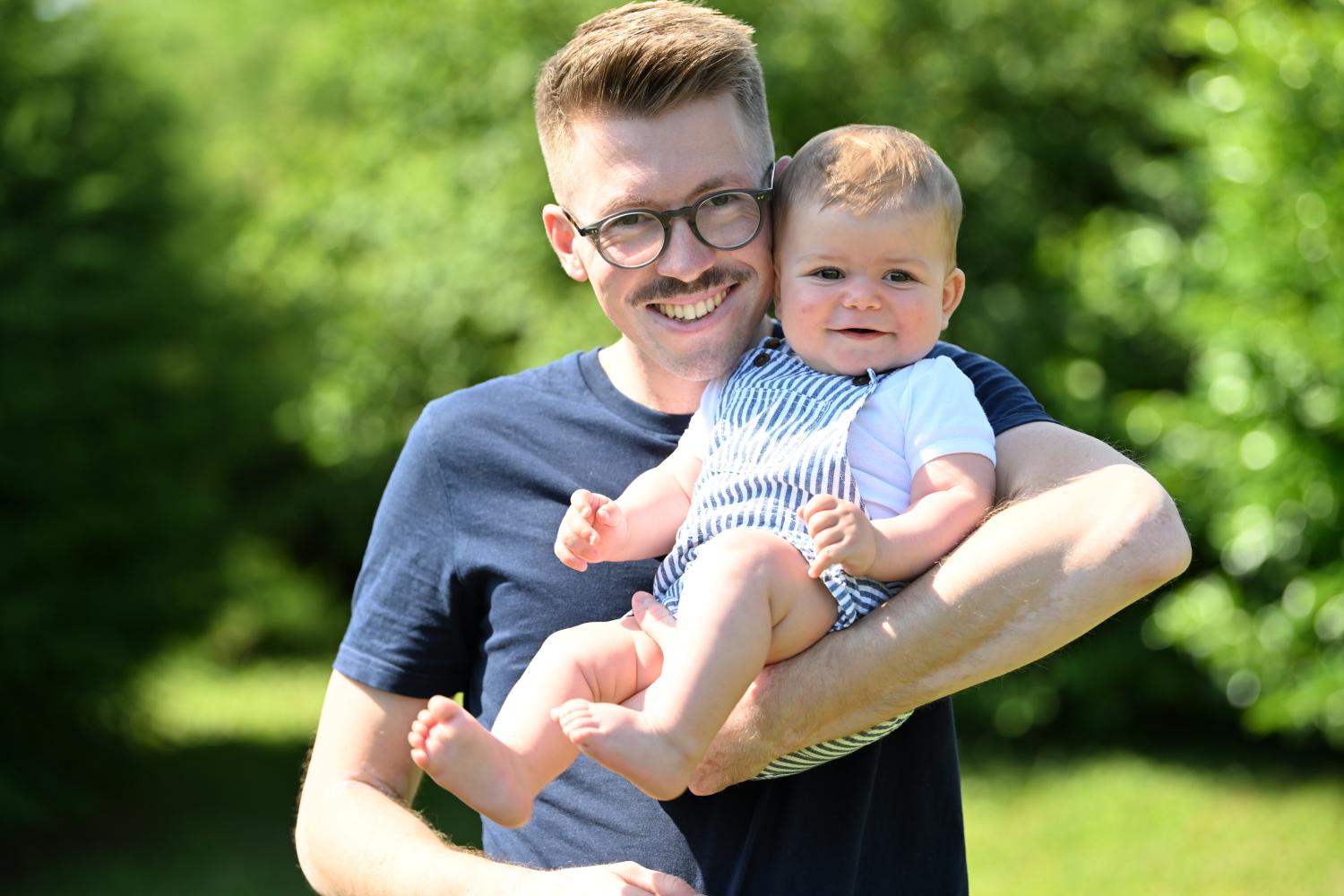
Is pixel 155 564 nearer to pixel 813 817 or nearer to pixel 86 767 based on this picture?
pixel 86 767

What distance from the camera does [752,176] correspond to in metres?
2.44

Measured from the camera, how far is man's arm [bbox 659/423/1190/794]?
6.84ft

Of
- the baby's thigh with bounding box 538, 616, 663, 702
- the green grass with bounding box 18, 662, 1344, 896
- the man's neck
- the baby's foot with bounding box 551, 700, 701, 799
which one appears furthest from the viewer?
the green grass with bounding box 18, 662, 1344, 896

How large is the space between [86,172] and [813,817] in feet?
23.4

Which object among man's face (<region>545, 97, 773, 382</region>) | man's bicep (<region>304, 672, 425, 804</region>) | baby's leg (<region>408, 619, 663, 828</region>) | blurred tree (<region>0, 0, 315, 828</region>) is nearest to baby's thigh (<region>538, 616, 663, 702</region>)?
baby's leg (<region>408, 619, 663, 828</region>)

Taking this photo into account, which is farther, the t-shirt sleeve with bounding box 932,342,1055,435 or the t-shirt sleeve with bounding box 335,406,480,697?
the t-shirt sleeve with bounding box 335,406,480,697

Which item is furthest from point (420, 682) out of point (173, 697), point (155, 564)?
point (173, 697)

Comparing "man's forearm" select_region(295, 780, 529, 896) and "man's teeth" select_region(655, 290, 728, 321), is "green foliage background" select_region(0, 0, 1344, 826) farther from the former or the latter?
"man's forearm" select_region(295, 780, 529, 896)

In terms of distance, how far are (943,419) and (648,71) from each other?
0.77 metres

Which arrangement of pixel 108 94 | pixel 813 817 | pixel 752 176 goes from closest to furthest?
pixel 813 817, pixel 752 176, pixel 108 94

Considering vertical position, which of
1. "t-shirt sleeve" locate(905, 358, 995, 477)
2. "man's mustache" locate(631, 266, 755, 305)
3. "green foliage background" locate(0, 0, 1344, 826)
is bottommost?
"green foliage background" locate(0, 0, 1344, 826)

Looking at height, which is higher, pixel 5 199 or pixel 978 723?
pixel 5 199

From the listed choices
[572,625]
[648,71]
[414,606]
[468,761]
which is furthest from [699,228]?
[468,761]

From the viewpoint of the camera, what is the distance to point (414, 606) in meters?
2.48
